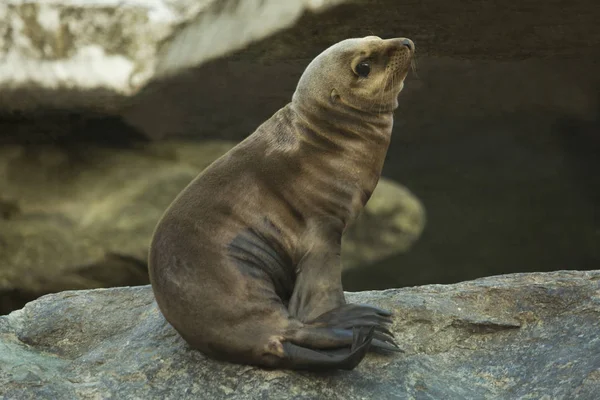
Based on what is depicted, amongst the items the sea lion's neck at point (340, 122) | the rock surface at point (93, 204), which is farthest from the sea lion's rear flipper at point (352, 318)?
the rock surface at point (93, 204)

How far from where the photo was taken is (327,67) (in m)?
2.46

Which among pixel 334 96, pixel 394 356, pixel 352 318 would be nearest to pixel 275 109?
pixel 334 96

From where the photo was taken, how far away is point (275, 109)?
4.55 m

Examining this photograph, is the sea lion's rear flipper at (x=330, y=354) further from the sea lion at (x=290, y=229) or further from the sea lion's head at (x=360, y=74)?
the sea lion's head at (x=360, y=74)

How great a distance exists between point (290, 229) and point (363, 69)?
456 mm

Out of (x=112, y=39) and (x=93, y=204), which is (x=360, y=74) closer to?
(x=112, y=39)

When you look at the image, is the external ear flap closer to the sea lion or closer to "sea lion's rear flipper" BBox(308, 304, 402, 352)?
the sea lion

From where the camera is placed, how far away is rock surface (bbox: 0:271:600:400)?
2354 mm

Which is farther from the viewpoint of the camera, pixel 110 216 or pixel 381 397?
pixel 110 216

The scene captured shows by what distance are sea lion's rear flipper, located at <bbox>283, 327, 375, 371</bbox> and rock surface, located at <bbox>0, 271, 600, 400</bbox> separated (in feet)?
0.20

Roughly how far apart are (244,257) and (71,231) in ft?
8.96

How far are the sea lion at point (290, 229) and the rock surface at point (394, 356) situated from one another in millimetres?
80

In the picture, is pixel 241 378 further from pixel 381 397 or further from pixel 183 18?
pixel 183 18

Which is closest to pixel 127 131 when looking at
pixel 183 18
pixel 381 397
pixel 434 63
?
pixel 183 18
